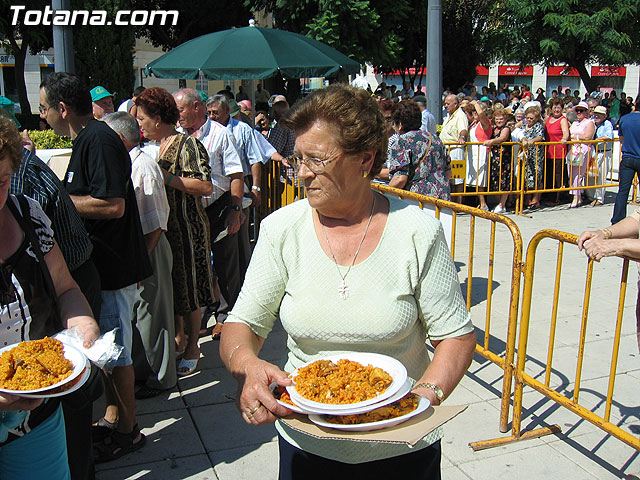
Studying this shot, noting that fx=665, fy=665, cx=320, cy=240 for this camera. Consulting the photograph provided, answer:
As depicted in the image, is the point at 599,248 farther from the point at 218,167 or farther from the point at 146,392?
the point at 218,167

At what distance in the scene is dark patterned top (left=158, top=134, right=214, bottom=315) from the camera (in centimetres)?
493

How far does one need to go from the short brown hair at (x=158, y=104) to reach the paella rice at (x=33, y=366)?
294 centimetres

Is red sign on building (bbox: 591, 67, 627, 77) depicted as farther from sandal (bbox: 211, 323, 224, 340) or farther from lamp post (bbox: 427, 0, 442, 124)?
sandal (bbox: 211, 323, 224, 340)

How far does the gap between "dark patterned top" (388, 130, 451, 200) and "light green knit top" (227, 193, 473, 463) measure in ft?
14.9

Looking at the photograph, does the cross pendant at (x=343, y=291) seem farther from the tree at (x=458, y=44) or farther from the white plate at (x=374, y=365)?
the tree at (x=458, y=44)

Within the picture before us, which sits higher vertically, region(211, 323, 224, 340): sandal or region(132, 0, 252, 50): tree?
region(132, 0, 252, 50): tree

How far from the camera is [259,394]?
1900mm

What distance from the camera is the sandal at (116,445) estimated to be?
3877 mm

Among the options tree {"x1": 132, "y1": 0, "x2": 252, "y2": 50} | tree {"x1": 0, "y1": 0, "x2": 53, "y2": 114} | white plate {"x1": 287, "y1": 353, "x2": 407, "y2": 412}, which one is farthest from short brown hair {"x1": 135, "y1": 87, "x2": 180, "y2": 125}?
tree {"x1": 132, "y1": 0, "x2": 252, "y2": 50}

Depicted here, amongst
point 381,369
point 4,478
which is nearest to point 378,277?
point 381,369

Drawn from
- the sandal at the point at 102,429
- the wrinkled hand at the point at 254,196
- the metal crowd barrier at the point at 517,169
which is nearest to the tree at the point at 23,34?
the metal crowd barrier at the point at 517,169

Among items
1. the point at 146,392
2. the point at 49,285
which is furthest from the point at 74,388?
the point at 146,392

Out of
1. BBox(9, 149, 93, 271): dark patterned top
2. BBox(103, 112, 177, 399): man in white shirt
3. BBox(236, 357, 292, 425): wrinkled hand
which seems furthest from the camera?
BBox(103, 112, 177, 399): man in white shirt

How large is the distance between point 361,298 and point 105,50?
2374 cm
